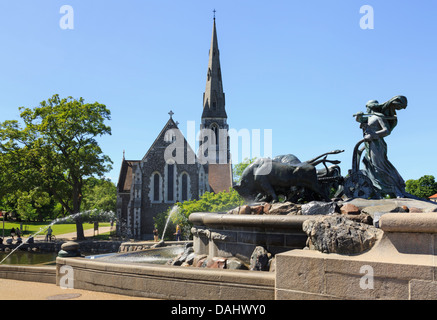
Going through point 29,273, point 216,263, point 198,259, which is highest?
point 216,263

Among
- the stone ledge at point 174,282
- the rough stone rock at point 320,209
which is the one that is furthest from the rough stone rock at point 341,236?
the rough stone rock at point 320,209

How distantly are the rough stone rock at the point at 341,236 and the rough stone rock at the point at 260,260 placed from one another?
2.01 m

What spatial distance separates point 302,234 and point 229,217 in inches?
59.0

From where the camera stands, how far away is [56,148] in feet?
122

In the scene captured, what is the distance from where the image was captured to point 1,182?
118ft

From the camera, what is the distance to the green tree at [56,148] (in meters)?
35.6

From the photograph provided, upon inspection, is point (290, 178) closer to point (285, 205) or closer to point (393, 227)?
point (285, 205)

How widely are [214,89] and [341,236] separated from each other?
64767 mm

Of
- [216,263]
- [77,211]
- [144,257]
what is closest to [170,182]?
[77,211]

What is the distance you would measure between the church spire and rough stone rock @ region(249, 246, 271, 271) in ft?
197

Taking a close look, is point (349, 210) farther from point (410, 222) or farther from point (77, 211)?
point (77, 211)

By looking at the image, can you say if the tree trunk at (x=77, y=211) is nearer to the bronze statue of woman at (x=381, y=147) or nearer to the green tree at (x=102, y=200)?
the green tree at (x=102, y=200)

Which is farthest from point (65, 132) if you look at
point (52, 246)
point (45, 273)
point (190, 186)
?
point (45, 273)
